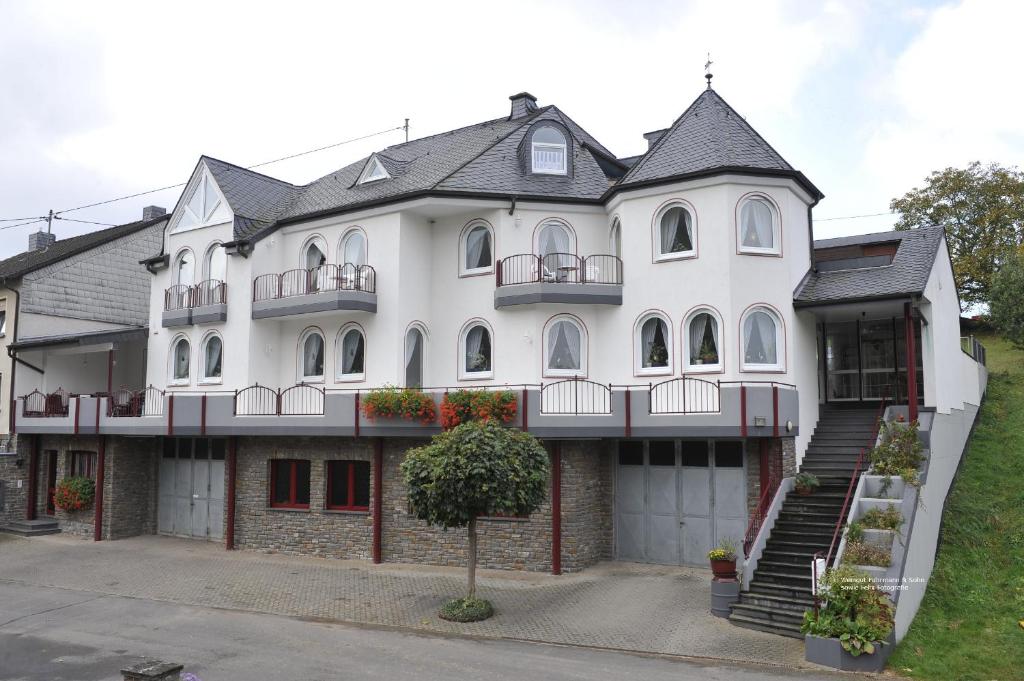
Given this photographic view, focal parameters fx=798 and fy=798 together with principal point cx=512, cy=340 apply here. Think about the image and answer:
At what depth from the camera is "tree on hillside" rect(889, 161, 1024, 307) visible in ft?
127

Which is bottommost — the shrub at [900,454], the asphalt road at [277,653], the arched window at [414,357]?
the asphalt road at [277,653]

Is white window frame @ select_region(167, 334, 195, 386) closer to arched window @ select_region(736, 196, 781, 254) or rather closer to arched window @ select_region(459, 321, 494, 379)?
arched window @ select_region(459, 321, 494, 379)

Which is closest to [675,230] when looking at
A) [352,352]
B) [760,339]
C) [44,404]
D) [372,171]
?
[760,339]

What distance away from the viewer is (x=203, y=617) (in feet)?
46.8

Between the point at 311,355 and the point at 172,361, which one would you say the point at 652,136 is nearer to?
the point at 311,355

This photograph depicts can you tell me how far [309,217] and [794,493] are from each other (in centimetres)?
1408

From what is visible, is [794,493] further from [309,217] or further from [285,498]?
[309,217]

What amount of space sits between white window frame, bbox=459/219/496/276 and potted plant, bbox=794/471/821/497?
28.0 ft

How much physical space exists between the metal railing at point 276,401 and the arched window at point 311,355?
65 centimetres

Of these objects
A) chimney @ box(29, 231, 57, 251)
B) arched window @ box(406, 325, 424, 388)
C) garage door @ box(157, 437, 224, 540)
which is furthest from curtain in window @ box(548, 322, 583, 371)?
chimney @ box(29, 231, 57, 251)

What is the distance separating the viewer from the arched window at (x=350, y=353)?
20547 mm

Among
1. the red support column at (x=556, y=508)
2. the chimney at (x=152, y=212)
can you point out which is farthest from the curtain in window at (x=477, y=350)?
the chimney at (x=152, y=212)

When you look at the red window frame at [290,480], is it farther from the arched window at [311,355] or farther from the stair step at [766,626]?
the stair step at [766,626]

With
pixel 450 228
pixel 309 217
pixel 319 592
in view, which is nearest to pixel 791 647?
pixel 319 592
